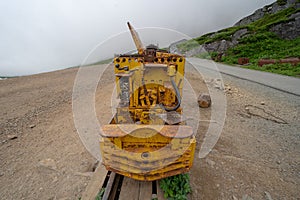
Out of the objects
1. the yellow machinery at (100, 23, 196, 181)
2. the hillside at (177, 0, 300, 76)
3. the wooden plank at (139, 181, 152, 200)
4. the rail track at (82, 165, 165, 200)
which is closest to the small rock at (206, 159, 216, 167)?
the yellow machinery at (100, 23, 196, 181)

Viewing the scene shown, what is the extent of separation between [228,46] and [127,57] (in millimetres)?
29483

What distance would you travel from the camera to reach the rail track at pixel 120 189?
2.58 metres

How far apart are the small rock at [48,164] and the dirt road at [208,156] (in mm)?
24

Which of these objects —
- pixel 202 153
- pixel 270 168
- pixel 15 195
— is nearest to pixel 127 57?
pixel 202 153

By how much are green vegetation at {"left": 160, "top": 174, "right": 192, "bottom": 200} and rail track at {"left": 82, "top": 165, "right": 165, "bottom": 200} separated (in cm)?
11

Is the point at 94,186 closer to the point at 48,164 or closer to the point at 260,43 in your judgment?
the point at 48,164

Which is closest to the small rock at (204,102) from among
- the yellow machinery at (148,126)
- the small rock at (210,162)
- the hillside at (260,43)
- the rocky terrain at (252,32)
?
the small rock at (210,162)

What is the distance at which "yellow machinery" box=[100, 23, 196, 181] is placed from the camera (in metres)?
2.30

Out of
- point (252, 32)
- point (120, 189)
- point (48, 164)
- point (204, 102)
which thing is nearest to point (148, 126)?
point (120, 189)

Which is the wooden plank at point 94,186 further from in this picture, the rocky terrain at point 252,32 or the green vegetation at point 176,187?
the rocky terrain at point 252,32

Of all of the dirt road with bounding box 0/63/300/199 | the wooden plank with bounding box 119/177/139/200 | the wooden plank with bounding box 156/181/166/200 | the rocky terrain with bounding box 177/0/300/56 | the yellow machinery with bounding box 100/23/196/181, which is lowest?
the dirt road with bounding box 0/63/300/199

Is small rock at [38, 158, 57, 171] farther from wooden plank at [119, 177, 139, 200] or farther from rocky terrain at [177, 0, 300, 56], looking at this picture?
rocky terrain at [177, 0, 300, 56]

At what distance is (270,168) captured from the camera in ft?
11.7

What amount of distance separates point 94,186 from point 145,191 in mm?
939
